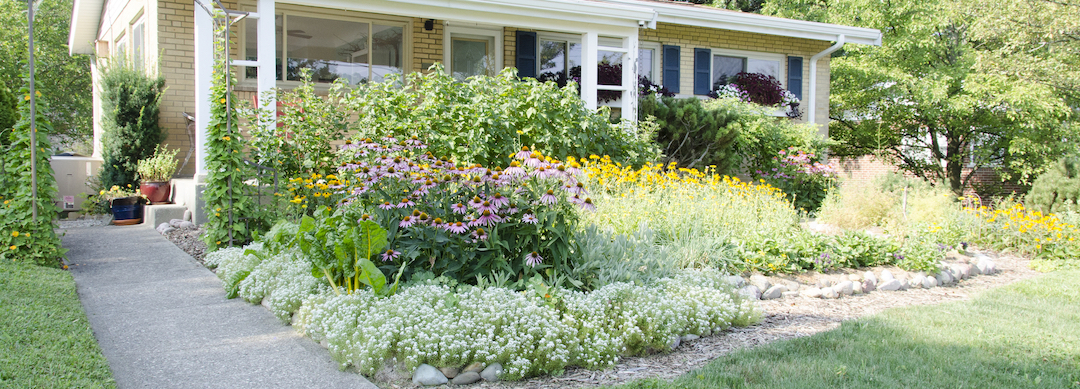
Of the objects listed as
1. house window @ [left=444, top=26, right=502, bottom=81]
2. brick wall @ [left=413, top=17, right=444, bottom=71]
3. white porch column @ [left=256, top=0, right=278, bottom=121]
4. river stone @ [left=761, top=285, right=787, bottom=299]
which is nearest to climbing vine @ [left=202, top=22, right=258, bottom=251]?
white porch column @ [left=256, top=0, right=278, bottom=121]

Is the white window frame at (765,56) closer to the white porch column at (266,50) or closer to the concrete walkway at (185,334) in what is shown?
the white porch column at (266,50)

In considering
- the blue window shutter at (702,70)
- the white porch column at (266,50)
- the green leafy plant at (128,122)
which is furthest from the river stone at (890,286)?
the green leafy plant at (128,122)

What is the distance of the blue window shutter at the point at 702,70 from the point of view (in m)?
12.4

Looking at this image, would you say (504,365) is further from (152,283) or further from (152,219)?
(152,219)

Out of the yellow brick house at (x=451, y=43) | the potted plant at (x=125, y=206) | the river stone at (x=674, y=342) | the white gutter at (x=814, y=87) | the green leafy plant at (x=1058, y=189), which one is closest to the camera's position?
the river stone at (x=674, y=342)

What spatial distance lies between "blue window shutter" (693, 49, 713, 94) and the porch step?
895 cm

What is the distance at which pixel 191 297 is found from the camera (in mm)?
4262

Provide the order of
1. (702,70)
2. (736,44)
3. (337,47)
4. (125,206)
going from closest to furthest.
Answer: (125,206)
(337,47)
(702,70)
(736,44)

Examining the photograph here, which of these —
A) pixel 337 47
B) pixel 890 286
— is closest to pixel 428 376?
→ pixel 890 286

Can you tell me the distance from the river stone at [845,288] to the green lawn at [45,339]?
4.50 meters

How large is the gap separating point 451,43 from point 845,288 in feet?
25.3

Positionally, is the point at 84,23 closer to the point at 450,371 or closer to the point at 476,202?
the point at 476,202

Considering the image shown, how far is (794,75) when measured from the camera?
43.3 ft

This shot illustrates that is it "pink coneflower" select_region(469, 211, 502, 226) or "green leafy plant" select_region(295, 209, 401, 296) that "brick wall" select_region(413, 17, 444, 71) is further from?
"pink coneflower" select_region(469, 211, 502, 226)
